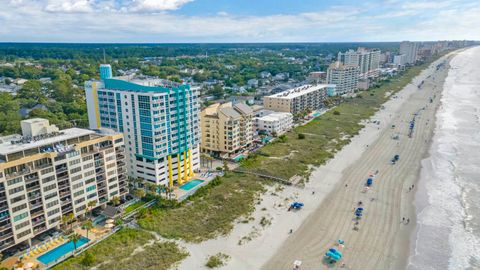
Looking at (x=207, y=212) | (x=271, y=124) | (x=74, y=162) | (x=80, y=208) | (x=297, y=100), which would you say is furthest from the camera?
(x=297, y=100)

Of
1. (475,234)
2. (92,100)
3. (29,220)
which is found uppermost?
(92,100)

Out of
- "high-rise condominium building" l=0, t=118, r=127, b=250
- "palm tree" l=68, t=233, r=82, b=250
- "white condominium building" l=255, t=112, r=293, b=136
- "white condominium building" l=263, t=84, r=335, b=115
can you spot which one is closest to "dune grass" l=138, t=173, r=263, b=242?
"palm tree" l=68, t=233, r=82, b=250

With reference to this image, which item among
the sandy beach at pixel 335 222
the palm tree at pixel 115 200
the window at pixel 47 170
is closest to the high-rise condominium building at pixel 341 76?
the sandy beach at pixel 335 222

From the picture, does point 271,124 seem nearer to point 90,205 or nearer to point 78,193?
point 90,205

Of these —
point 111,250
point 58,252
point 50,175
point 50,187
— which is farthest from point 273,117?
point 58,252

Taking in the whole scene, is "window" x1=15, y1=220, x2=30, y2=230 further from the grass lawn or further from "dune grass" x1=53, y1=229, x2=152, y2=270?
the grass lawn

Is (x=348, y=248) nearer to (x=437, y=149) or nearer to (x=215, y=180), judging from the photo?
(x=215, y=180)

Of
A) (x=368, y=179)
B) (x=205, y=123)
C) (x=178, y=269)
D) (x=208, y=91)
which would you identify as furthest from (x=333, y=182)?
(x=208, y=91)
